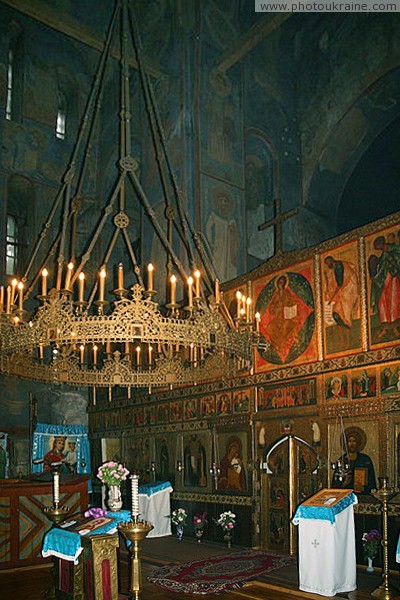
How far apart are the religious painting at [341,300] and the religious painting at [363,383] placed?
42cm

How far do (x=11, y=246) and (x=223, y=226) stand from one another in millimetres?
6049

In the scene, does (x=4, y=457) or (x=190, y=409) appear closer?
(x=190, y=409)

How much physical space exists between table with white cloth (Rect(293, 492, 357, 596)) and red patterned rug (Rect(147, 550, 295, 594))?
111cm

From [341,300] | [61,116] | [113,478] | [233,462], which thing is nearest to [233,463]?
[233,462]

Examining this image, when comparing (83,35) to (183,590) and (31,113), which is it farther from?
(183,590)

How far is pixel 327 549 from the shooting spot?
8.72m

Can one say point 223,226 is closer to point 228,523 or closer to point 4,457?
point 228,523

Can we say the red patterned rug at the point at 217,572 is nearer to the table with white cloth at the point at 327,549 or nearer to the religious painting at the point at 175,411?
the table with white cloth at the point at 327,549

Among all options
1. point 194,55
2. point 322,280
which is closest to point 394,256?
point 322,280

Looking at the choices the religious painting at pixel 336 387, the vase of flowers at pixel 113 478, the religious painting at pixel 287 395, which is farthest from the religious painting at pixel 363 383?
the vase of flowers at pixel 113 478

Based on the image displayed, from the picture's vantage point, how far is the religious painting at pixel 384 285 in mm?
10766

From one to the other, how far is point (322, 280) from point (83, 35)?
10155mm

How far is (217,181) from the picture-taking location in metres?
17.3

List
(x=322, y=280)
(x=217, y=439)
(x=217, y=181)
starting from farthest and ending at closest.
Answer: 1. (x=217, y=181)
2. (x=217, y=439)
3. (x=322, y=280)
